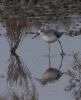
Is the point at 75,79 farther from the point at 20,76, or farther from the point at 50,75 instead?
the point at 20,76

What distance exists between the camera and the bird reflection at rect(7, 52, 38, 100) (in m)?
11.6

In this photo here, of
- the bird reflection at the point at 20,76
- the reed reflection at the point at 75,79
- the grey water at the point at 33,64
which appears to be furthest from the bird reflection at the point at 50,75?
the reed reflection at the point at 75,79

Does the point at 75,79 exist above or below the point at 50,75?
above

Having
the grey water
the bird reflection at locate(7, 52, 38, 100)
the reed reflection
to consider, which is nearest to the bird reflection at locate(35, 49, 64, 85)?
the grey water

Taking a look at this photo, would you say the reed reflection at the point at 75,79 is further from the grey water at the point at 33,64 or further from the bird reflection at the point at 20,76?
the bird reflection at the point at 20,76

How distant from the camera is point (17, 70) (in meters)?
14.2

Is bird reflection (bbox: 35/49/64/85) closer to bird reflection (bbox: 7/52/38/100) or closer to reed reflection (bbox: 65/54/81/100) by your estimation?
bird reflection (bbox: 7/52/38/100)

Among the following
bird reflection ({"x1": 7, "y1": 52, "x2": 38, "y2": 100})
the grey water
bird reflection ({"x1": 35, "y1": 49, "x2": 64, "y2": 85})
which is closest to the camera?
bird reflection ({"x1": 7, "y1": 52, "x2": 38, "y2": 100})

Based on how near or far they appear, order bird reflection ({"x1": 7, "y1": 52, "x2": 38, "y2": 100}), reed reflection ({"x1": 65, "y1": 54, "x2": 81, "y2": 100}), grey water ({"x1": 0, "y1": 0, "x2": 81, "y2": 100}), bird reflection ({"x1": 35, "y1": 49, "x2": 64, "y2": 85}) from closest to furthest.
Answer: bird reflection ({"x1": 7, "y1": 52, "x2": 38, "y2": 100}), grey water ({"x1": 0, "y1": 0, "x2": 81, "y2": 100}), reed reflection ({"x1": 65, "y1": 54, "x2": 81, "y2": 100}), bird reflection ({"x1": 35, "y1": 49, "x2": 64, "y2": 85})

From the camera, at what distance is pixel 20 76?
44.1 ft

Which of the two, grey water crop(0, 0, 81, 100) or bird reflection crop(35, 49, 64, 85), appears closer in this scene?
grey water crop(0, 0, 81, 100)

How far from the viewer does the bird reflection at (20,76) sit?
11.6 m

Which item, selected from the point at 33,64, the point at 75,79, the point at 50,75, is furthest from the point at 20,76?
the point at 75,79

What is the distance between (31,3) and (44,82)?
42.6ft
